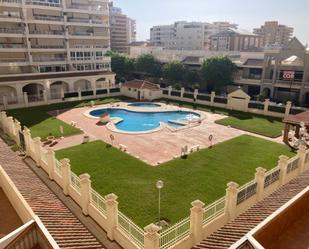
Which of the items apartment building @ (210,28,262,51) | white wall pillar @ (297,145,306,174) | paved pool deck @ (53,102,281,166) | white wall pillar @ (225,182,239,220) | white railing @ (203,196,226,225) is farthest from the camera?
apartment building @ (210,28,262,51)

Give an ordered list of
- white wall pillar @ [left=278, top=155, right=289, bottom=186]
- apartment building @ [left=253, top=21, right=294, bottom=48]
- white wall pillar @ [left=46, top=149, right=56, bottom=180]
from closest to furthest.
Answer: white wall pillar @ [left=278, top=155, right=289, bottom=186] → white wall pillar @ [left=46, top=149, right=56, bottom=180] → apartment building @ [left=253, top=21, right=294, bottom=48]

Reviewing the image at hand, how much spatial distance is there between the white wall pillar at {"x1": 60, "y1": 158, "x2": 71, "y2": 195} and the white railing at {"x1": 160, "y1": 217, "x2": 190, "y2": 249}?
7.01 m

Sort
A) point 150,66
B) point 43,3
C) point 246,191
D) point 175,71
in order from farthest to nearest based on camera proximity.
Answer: point 150,66
point 175,71
point 43,3
point 246,191

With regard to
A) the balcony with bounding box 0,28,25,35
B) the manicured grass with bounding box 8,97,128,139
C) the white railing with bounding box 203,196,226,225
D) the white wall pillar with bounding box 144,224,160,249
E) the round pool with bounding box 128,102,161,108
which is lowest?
the round pool with bounding box 128,102,161,108

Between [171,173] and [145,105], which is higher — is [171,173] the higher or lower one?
the higher one

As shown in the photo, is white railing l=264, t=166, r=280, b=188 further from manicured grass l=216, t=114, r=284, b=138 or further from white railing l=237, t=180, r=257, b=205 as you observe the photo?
manicured grass l=216, t=114, r=284, b=138

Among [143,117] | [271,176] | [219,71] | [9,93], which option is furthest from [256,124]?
[9,93]

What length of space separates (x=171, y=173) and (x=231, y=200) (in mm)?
7125

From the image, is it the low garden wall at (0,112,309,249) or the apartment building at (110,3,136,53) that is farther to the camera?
the apartment building at (110,3,136,53)

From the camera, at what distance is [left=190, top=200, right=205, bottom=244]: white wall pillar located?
1114cm

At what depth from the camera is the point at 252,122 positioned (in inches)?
1316

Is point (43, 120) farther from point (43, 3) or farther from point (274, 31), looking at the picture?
point (274, 31)

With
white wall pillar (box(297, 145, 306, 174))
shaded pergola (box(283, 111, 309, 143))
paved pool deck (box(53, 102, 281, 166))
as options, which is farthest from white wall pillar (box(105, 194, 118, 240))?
shaded pergola (box(283, 111, 309, 143))

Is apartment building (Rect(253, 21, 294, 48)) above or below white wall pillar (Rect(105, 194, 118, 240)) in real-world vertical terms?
above
